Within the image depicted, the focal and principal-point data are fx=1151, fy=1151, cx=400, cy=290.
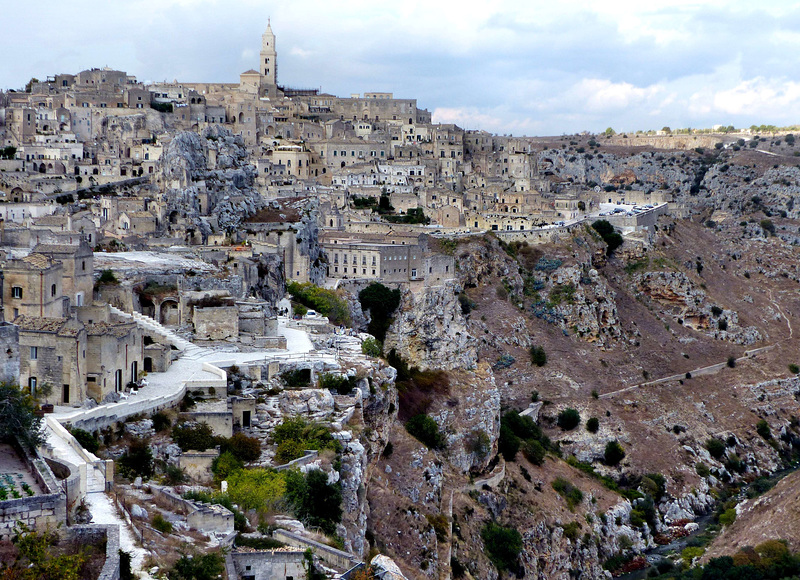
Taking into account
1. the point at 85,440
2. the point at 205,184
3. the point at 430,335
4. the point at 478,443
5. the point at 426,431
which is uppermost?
the point at 205,184

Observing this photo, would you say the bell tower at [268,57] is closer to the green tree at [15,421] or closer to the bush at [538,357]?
→ the bush at [538,357]

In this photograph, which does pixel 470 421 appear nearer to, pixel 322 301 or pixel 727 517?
pixel 322 301

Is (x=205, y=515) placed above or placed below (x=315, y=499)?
above

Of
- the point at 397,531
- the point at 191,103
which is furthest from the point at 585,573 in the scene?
the point at 191,103

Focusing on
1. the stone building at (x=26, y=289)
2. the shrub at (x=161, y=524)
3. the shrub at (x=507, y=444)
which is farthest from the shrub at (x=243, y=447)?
the shrub at (x=507, y=444)

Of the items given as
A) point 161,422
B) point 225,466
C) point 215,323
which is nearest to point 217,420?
point 161,422

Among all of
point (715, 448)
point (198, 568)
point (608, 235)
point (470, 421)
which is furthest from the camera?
point (608, 235)
